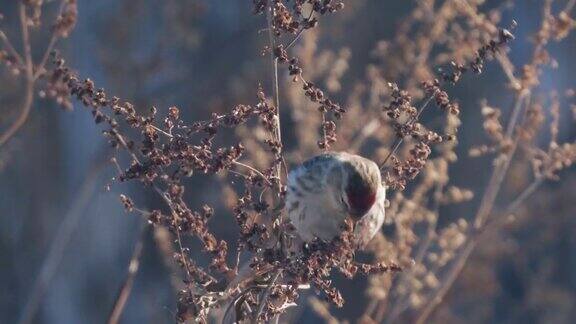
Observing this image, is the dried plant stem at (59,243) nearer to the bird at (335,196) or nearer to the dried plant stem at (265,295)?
the bird at (335,196)

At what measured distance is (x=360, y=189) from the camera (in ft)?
10.8

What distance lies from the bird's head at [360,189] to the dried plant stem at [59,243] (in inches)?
38.7

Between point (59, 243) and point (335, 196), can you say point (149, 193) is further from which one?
point (335, 196)

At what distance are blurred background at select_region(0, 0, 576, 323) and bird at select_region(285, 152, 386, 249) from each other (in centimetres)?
287

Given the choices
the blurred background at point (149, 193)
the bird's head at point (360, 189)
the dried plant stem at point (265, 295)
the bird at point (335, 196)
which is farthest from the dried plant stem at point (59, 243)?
the dried plant stem at point (265, 295)

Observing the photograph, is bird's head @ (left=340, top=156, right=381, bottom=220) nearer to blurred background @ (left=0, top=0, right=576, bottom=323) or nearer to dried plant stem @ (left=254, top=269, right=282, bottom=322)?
dried plant stem @ (left=254, top=269, right=282, bottom=322)

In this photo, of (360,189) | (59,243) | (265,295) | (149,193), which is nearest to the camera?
(265,295)

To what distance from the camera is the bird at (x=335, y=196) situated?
10.2ft

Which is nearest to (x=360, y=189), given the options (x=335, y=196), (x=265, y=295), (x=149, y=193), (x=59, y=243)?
(x=335, y=196)

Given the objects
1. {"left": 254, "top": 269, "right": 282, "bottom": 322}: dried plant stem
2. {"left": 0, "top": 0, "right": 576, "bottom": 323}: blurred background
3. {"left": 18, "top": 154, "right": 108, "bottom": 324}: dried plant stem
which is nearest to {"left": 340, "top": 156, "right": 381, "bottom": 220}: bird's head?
{"left": 254, "top": 269, "right": 282, "bottom": 322}: dried plant stem

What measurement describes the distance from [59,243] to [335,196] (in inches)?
75.8

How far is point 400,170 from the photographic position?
2779 mm

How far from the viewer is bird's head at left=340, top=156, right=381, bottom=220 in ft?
10.6

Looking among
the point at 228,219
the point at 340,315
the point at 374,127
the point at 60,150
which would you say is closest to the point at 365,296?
the point at 340,315
